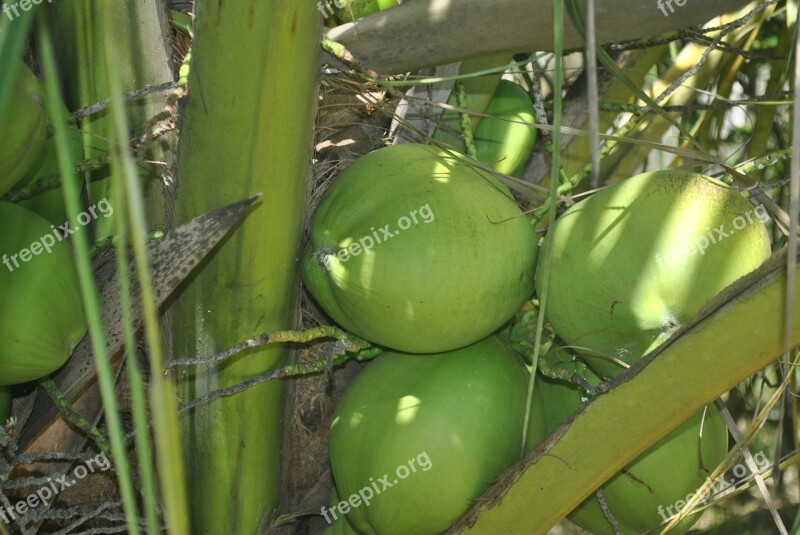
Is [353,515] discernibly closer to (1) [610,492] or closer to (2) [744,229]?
(1) [610,492]

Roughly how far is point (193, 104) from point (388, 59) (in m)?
0.28

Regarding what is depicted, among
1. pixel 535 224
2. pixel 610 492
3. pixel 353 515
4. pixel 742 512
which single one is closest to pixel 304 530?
pixel 353 515

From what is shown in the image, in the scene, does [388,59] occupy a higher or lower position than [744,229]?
higher

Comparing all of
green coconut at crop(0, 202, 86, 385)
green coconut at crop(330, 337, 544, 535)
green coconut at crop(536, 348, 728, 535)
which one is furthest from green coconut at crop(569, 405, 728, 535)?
green coconut at crop(0, 202, 86, 385)

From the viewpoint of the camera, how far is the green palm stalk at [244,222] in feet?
2.97

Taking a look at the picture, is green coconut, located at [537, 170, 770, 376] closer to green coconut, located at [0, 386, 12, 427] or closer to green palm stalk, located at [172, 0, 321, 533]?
green palm stalk, located at [172, 0, 321, 533]

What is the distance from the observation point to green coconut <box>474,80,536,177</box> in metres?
1.48

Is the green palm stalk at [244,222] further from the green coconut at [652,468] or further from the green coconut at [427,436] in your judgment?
the green coconut at [652,468]

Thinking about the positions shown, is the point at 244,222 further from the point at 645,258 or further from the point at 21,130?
the point at 645,258

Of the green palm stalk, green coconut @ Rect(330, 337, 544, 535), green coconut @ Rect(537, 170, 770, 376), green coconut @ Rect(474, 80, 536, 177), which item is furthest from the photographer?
green coconut @ Rect(474, 80, 536, 177)

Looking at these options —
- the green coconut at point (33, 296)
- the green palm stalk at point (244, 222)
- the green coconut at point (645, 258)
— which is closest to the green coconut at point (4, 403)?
the green coconut at point (33, 296)

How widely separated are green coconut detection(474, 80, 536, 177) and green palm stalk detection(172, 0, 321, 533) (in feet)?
1.65

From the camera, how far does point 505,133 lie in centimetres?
148

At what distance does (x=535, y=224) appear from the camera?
4.03 feet
